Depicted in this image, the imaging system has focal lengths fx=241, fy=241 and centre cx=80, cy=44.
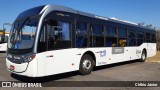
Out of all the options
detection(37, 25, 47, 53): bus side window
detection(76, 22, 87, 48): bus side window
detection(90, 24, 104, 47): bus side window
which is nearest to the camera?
detection(37, 25, 47, 53): bus side window

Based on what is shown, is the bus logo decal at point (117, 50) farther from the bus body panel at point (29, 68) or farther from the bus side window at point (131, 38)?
the bus body panel at point (29, 68)

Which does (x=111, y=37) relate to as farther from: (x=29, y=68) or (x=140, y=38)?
(x=29, y=68)

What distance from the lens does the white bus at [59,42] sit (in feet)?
28.9

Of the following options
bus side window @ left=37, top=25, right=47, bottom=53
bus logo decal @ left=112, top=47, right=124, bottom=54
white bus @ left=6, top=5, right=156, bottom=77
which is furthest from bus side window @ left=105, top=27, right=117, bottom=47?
bus side window @ left=37, top=25, right=47, bottom=53

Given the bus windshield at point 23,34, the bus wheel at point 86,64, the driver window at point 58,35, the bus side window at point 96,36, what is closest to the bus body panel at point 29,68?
the bus windshield at point 23,34

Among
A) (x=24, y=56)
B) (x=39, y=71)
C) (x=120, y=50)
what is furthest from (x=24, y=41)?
(x=120, y=50)

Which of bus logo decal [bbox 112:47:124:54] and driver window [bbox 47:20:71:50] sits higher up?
driver window [bbox 47:20:71:50]

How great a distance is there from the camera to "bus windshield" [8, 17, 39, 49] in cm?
Answer: 892

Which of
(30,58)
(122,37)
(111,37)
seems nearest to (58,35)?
(30,58)

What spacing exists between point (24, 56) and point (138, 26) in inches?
436

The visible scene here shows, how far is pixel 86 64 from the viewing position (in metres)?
11.4

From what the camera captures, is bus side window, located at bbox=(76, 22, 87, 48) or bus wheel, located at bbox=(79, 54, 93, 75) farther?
bus wheel, located at bbox=(79, 54, 93, 75)

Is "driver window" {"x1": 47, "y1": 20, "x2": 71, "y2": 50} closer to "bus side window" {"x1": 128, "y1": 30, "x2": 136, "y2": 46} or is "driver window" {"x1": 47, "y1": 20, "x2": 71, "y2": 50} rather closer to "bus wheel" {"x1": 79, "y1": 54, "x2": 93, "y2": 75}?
"bus wheel" {"x1": 79, "y1": 54, "x2": 93, "y2": 75}

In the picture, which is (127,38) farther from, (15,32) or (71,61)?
(15,32)
